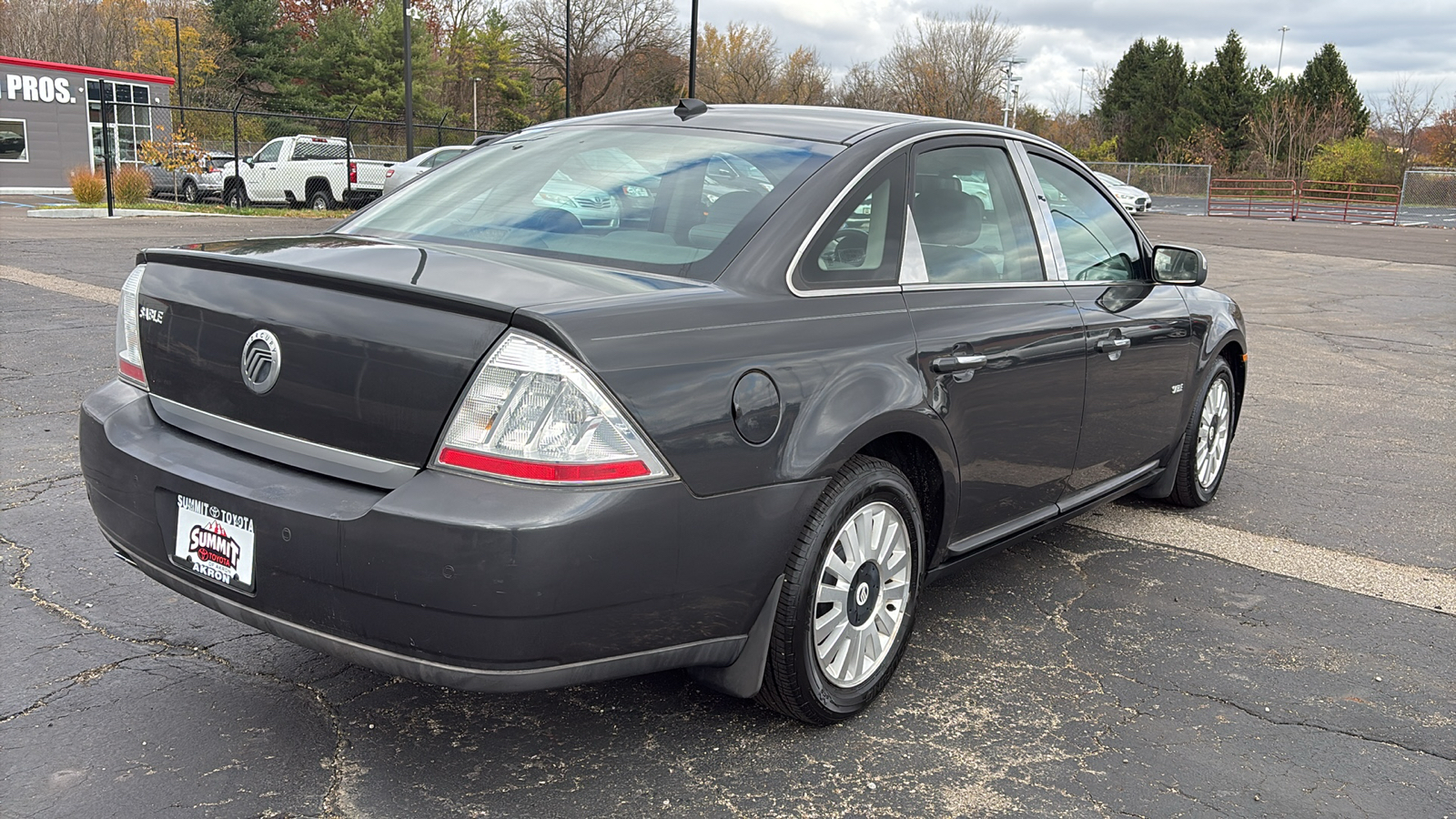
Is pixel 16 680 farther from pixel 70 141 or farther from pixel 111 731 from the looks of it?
pixel 70 141

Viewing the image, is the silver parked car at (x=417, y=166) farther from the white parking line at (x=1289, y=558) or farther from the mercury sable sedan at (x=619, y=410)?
the mercury sable sedan at (x=619, y=410)

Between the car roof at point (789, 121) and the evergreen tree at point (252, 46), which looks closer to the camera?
the car roof at point (789, 121)

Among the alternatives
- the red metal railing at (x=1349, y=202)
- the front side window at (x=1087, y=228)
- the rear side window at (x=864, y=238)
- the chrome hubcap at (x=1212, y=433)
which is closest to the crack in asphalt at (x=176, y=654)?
the rear side window at (x=864, y=238)

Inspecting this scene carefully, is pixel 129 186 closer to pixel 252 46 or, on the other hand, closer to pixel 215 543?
pixel 215 543

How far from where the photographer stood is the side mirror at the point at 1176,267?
4625 mm

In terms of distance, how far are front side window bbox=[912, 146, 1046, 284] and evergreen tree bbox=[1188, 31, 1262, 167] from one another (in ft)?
209

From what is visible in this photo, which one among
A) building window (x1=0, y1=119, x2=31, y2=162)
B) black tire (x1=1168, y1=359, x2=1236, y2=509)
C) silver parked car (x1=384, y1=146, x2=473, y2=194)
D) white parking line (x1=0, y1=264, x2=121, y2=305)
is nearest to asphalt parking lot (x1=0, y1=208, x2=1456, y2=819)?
black tire (x1=1168, y1=359, x2=1236, y2=509)

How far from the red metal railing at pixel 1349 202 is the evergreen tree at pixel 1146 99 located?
19.9 meters

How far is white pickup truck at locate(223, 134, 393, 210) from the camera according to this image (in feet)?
85.1

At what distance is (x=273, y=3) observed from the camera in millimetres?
60000

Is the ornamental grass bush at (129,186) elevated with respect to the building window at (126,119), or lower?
lower

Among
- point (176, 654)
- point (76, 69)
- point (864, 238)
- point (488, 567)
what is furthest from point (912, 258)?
point (76, 69)

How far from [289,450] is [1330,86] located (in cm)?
6568

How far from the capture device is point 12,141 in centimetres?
3475
